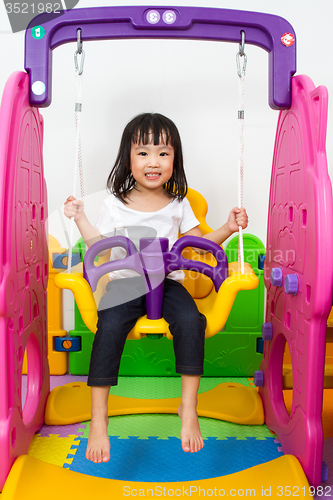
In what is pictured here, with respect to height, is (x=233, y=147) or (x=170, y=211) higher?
(x=233, y=147)

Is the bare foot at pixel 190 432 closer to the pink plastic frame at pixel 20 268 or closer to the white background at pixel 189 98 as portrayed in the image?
the pink plastic frame at pixel 20 268

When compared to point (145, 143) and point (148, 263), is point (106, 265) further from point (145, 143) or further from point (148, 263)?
point (145, 143)

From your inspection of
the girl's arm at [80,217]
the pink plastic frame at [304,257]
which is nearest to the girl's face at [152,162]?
the girl's arm at [80,217]

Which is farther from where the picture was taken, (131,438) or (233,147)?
(233,147)

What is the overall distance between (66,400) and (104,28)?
109 centimetres

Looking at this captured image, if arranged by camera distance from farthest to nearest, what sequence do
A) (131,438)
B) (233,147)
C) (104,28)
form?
(233,147), (131,438), (104,28)

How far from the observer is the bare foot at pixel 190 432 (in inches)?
36.5

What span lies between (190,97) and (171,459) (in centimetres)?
126

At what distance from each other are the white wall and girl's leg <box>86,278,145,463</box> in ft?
2.26

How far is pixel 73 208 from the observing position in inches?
44.5

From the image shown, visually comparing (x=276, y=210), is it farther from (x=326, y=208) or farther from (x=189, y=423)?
(x=189, y=423)

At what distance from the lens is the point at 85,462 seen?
3.57ft

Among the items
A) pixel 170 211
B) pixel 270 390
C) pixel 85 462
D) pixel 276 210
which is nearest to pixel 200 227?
pixel 170 211

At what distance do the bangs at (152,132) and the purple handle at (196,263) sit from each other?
339mm
